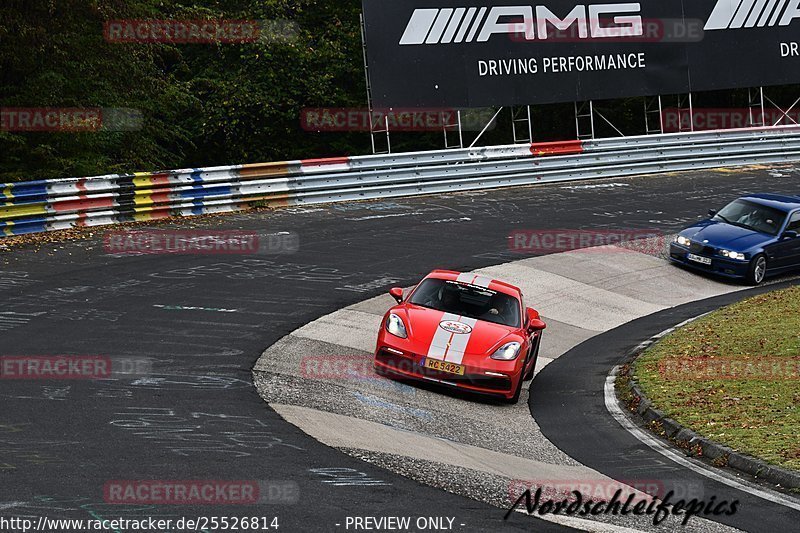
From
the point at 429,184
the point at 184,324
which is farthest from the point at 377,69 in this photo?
the point at 184,324

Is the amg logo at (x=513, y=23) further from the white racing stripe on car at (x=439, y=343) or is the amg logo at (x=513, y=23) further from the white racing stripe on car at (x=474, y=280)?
the white racing stripe on car at (x=439, y=343)

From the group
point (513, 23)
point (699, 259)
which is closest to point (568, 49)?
point (513, 23)

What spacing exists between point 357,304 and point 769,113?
23342mm

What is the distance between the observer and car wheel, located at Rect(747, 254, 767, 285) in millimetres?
20047

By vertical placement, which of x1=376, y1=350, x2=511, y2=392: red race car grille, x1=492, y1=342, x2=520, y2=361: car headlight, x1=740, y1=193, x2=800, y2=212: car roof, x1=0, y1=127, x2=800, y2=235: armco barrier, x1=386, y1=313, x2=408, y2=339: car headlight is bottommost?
x1=376, y1=350, x2=511, y2=392: red race car grille

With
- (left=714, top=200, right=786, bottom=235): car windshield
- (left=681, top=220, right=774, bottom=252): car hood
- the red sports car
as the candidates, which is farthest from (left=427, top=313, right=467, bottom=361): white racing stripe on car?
(left=714, top=200, right=786, bottom=235): car windshield

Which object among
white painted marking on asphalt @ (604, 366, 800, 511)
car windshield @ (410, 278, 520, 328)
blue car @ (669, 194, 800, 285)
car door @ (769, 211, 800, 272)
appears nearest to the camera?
white painted marking on asphalt @ (604, 366, 800, 511)

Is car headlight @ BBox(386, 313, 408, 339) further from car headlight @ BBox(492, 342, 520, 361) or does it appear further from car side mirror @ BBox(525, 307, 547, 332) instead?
car side mirror @ BBox(525, 307, 547, 332)

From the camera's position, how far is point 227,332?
14.1 metres

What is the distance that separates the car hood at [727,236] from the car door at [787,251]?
245 mm

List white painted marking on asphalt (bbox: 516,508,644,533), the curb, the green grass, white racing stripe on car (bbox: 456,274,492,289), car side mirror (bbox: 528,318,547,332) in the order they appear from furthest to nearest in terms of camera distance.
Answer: white racing stripe on car (bbox: 456,274,492,289), car side mirror (bbox: 528,318,547,332), the green grass, the curb, white painted marking on asphalt (bbox: 516,508,644,533)

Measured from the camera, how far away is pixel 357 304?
16.5m

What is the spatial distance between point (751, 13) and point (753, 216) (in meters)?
12.0

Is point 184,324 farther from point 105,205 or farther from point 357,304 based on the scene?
point 105,205
